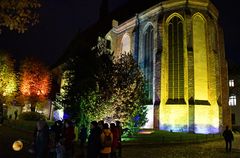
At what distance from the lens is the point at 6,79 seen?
3884 cm

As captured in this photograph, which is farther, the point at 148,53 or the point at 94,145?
the point at 148,53

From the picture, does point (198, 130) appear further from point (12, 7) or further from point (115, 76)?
point (12, 7)

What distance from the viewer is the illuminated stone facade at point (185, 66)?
26688mm

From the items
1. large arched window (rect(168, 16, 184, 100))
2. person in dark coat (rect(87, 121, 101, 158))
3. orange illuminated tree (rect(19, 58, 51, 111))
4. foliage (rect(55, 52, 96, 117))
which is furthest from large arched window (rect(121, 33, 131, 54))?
person in dark coat (rect(87, 121, 101, 158))

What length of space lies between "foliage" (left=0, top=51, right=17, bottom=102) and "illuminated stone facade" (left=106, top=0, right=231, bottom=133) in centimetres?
2096

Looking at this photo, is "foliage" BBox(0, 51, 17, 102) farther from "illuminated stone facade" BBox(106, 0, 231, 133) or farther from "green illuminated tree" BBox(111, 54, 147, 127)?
"green illuminated tree" BBox(111, 54, 147, 127)

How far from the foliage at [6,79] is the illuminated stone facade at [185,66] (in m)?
21.0

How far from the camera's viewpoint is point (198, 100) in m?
27.0

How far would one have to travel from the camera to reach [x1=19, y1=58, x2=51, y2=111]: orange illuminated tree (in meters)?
42.5

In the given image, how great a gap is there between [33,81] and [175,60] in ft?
85.0

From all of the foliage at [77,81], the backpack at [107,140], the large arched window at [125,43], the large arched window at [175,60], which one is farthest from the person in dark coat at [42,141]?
the large arched window at [125,43]

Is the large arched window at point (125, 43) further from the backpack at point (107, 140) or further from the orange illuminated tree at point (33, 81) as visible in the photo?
the backpack at point (107, 140)

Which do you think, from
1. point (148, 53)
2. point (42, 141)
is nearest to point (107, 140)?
point (42, 141)

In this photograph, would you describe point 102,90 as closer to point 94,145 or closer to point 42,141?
point 42,141
